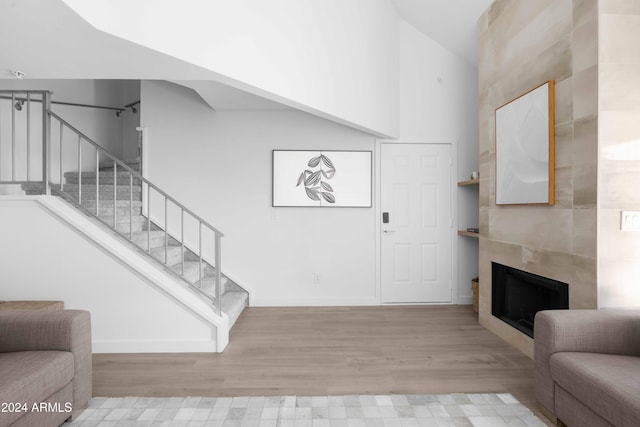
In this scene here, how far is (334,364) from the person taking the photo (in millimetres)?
2984

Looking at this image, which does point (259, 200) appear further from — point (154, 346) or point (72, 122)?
point (72, 122)

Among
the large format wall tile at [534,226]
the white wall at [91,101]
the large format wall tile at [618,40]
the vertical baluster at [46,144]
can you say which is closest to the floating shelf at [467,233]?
the large format wall tile at [534,226]

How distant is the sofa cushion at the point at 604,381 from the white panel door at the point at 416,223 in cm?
281

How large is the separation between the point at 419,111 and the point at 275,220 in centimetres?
226

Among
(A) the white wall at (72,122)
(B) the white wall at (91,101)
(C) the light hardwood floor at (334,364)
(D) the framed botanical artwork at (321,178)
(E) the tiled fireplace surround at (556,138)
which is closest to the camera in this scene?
(E) the tiled fireplace surround at (556,138)

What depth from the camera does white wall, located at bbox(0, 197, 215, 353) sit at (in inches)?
125

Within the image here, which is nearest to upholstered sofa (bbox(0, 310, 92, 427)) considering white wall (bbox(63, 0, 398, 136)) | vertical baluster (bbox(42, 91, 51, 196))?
vertical baluster (bbox(42, 91, 51, 196))

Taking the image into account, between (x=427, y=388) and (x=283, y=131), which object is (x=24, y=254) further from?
(x=427, y=388)

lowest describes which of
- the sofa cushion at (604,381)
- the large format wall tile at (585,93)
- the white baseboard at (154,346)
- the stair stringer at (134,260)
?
the white baseboard at (154,346)

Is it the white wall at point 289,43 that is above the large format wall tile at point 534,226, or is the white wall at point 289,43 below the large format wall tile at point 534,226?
above

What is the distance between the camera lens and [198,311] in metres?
3.26

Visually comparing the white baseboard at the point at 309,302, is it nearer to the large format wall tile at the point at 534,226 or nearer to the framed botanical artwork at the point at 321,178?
the framed botanical artwork at the point at 321,178

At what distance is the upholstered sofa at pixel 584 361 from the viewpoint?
1.77 meters

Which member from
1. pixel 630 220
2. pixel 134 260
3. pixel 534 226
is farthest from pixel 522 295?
pixel 134 260
